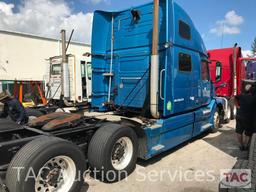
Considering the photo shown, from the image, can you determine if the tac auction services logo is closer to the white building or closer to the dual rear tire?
the dual rear tire

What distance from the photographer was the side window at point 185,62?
5.81 m

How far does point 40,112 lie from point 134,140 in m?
2.87

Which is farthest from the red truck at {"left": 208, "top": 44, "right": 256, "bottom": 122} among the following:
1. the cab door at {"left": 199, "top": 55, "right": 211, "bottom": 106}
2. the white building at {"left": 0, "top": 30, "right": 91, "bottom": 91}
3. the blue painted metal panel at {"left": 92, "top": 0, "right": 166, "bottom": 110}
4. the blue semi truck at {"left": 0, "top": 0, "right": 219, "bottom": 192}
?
the white building at {"left": 0, "top": 30, "right": 91, "bottom": 91}

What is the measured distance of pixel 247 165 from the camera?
137 inches

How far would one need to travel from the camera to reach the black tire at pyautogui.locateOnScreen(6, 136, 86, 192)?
9.89 feet

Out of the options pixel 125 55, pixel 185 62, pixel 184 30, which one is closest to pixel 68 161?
pixel 125 55

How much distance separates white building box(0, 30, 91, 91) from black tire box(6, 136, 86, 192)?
1223 centimetres

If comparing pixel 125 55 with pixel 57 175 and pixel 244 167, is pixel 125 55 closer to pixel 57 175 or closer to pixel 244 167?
pixel 57 175

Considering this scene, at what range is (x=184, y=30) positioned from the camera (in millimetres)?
5898

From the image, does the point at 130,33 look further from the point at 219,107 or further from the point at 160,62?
the point at 219,107

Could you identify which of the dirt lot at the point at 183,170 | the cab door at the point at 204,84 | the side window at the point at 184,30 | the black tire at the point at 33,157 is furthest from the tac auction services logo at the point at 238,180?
the cab door at the point at 204,84

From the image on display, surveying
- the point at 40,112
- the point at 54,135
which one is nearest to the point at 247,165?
the point at 54,135

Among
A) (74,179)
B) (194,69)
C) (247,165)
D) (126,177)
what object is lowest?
(126,177)

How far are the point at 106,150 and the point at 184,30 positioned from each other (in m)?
3.54
